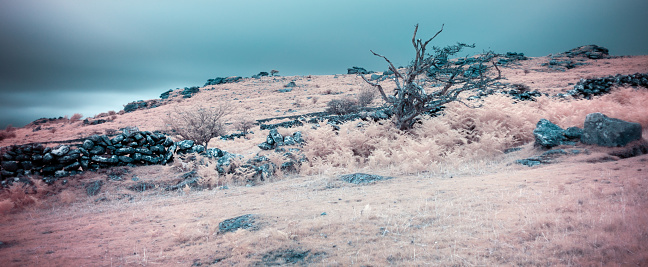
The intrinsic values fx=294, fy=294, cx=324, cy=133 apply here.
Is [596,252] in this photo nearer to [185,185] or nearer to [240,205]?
[240,205]

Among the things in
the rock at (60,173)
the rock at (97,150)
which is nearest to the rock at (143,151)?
the rock at (97,150)

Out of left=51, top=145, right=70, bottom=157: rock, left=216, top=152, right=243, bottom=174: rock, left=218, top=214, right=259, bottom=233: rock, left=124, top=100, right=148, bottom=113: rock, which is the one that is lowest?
left=218, top=214, right=259, bottom=233: rock

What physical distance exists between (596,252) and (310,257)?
2.40 meters

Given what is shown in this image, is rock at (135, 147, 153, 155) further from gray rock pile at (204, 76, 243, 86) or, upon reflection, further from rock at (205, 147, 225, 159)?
gray rock pile at (204, 76, 243, 86)

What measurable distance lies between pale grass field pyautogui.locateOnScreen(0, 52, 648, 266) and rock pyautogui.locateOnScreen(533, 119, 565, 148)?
29 cm

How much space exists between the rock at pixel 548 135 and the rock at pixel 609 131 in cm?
51

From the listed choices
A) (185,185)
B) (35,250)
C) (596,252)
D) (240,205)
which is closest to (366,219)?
(596,252)

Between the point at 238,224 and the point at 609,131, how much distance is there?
7.55 meters

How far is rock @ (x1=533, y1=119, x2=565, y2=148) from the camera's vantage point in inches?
276

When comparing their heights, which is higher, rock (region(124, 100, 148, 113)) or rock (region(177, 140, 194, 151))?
rock (region(124, 100, 148, 113))

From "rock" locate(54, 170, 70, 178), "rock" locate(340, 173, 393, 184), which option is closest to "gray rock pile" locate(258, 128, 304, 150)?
"rock" locate(340, 173, 393, 184)

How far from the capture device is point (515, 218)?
328cm

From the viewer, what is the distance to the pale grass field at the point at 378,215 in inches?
106

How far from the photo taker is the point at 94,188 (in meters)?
7.79
